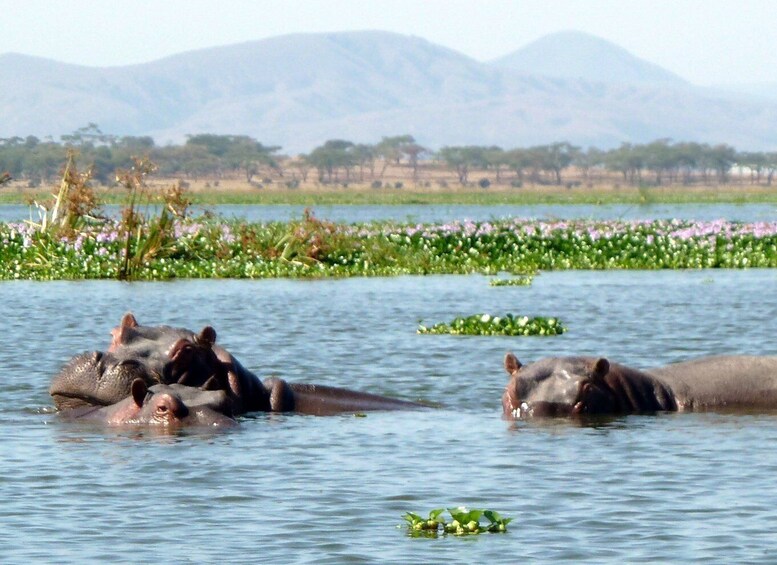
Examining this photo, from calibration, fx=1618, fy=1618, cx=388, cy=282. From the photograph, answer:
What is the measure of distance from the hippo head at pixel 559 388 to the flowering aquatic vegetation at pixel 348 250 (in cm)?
1767

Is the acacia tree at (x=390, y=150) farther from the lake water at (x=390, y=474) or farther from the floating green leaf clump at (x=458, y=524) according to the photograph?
the floating green leaf clump at (x=458, y=524)

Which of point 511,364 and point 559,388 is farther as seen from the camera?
point 559,388

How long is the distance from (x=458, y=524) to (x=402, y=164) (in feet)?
630

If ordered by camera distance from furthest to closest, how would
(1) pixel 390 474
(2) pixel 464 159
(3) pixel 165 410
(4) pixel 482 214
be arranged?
1. (2) pixel 464 159
2. (4) pixel 482 214
3. (3) pixel 165 410
4. (1) pixel 390 474

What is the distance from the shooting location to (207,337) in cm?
1171

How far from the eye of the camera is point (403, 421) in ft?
40.5

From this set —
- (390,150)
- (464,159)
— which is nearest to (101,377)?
(464,159)

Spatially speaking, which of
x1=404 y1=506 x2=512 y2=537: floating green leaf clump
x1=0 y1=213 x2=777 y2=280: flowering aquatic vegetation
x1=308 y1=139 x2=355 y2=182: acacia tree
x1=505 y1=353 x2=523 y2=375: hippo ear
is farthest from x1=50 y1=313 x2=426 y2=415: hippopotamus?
x1=308 y1=139 x2=355 y2=182: acacia tree

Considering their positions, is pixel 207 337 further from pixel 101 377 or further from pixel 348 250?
pixel 348 250

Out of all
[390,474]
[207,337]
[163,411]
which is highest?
[207,337]

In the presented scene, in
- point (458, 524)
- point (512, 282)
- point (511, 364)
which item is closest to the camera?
point (458, 524)

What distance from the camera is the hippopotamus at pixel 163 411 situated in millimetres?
11453

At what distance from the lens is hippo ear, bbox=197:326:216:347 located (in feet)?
38.2

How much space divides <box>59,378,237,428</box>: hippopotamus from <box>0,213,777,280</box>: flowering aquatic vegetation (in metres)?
17.5
